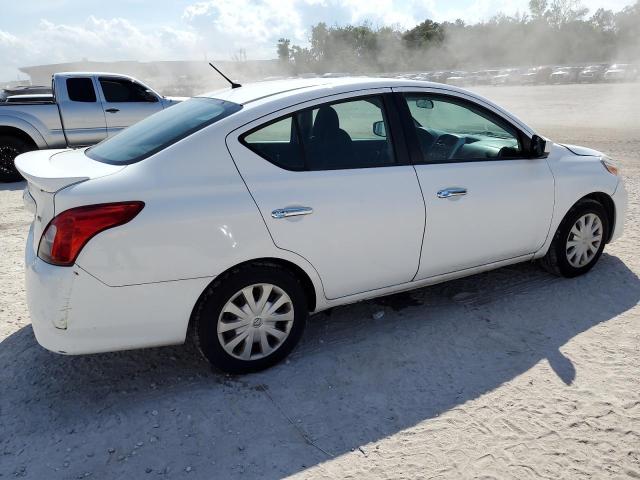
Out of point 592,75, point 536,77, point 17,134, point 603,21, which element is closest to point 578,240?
point 17,134

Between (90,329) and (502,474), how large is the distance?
2.04 m

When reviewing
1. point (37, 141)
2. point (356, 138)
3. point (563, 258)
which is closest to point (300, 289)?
point (356, 138)

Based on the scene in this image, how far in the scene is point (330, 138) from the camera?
3.15 metres

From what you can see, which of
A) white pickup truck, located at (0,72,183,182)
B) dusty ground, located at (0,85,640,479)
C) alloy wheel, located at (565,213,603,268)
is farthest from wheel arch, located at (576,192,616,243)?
white pickup truck, located at (0,72,183,182)

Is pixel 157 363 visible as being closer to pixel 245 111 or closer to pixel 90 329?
pixel 90 329

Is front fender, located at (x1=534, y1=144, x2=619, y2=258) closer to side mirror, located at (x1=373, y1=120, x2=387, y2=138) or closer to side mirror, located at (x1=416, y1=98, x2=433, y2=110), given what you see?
side mirror, located at (x1=416, y1=98, x2=433, y2=110)

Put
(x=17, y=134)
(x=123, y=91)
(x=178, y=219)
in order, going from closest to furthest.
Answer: (x=178, y=219) < (x=17, y=134) < (x=123, y=91)

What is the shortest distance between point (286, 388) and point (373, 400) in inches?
19.4

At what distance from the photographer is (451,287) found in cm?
419

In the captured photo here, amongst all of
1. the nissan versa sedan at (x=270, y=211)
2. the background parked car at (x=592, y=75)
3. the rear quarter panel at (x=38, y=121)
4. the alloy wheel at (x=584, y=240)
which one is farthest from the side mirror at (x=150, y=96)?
the background parked car at (x=592, y=75)

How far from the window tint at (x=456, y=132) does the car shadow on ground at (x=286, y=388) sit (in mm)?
1124

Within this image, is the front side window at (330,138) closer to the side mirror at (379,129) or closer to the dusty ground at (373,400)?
the side mirror at (379,129)

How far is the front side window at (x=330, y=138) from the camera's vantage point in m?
2.91

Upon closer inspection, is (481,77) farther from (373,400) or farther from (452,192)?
(373,400)
